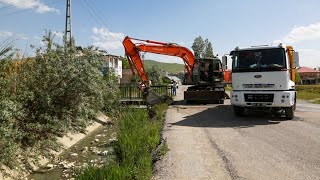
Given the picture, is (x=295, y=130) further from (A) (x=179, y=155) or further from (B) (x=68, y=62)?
(B) (x=68, y=62)

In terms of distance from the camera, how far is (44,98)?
1218 cm

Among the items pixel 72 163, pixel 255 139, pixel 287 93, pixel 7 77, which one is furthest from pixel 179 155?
pixel 287 93

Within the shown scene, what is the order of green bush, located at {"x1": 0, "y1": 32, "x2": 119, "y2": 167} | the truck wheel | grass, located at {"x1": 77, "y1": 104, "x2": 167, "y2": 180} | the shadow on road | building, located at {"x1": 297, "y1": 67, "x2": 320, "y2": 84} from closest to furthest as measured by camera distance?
1. grass, located at {"x1": 77, "y1": 104, "x2": 167, "y2": 180}
2. green bush, located at {"x1": 0, "y1": 32, "x2": 119, "y2": 167}
3. the shadow on road
4. the truck wheel
5. building, located at {"x1": 297, "y1": 67, "x2": 320, "y2": 84}

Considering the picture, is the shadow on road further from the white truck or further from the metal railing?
the metal railing

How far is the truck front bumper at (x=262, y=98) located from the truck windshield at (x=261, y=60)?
3.07 ft

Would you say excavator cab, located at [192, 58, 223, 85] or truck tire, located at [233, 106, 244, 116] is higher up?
excavator cab, located at [192, 58, 223, 85]

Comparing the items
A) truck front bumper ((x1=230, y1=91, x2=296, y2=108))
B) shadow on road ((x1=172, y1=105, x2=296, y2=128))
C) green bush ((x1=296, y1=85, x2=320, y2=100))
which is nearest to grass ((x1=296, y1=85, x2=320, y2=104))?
green bush ((x1=296, y1=85, x2=320, y2=100))

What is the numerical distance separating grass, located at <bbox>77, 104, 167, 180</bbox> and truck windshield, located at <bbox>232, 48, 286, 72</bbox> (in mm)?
4159

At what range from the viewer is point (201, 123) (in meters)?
14.7

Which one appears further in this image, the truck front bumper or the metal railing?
the metal railing

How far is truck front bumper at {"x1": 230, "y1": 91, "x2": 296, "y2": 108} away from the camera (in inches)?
563

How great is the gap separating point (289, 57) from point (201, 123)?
4500 millimetres

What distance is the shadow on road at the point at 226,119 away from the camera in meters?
14.2

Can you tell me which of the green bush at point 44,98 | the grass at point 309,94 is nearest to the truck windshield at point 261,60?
the green bush at point 44,98
